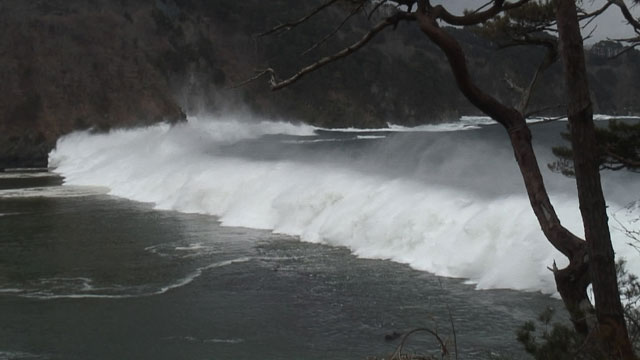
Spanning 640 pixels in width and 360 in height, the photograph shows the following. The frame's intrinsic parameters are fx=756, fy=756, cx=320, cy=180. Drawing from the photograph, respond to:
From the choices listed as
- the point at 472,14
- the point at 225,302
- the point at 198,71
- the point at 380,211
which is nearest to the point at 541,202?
the point at 472,14

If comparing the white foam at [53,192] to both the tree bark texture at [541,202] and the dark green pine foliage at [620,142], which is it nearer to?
the dark green pine foliage at [620,142]

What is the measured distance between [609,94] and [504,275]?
135 m

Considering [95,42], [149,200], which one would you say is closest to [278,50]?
[95,42]

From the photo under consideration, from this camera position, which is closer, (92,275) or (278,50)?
(92,275)

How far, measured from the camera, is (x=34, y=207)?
26.5m

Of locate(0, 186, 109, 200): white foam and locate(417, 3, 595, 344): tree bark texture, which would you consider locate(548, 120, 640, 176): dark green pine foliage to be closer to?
locate(417, 3, 595, 344): tree bark texture

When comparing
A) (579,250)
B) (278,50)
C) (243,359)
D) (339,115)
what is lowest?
(243,359)

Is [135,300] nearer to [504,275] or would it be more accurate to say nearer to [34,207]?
[504,275]

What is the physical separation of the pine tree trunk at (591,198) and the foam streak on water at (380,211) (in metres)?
7.93

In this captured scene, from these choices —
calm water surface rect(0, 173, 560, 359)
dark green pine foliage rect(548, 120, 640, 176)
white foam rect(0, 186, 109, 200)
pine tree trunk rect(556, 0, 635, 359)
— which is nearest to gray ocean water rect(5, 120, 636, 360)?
calm water surface rect(0, 173, 560, 359)

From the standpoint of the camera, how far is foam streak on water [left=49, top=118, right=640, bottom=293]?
14.1m

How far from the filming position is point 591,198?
160 inches

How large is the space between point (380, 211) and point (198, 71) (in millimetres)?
91449

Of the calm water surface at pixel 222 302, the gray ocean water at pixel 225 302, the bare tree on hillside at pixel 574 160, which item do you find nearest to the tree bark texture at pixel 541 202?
the bare tree on hillside at pixel 574 160
